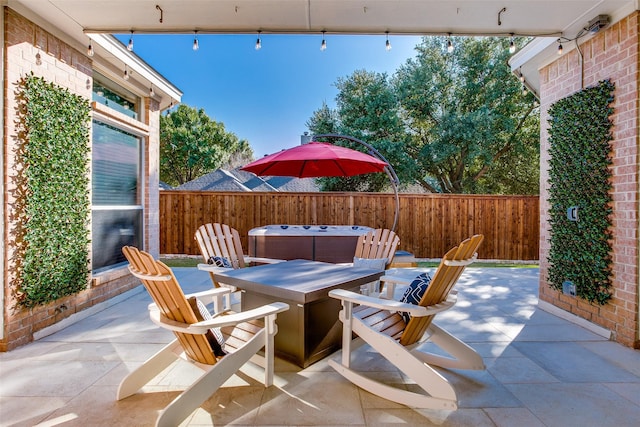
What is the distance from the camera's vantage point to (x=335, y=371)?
257 cm

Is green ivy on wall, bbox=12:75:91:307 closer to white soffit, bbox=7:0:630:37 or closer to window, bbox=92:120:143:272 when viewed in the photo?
window, bbox=92:120:143:272

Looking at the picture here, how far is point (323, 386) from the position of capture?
7.70ft

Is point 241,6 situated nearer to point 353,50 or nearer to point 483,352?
point 483,352

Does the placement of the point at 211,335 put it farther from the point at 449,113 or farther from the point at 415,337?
the point at 449,113

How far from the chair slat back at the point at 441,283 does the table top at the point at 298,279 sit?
652 mm

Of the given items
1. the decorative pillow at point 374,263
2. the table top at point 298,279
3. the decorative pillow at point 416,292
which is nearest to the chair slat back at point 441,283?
the decorative pillow at point 416,292

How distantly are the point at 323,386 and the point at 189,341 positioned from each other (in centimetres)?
94

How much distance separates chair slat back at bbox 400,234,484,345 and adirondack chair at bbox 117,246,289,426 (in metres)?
0.85

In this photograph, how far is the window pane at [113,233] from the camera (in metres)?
4.14

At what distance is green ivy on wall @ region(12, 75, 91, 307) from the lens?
304cm

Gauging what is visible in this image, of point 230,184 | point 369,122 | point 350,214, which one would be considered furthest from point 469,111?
point 230,184

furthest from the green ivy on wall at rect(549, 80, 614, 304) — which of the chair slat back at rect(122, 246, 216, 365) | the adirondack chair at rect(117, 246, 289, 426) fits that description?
the chair slat back at rect(122, 246, 216, 365)

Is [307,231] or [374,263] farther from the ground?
[307,231]

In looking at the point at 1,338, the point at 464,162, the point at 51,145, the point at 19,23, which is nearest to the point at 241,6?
the point at 19,23
